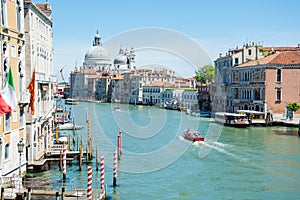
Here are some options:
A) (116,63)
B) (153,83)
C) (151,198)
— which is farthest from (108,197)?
(116,63)

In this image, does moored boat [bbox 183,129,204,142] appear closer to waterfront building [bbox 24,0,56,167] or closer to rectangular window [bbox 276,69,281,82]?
waterfront building [bbox 24,0,56,167]

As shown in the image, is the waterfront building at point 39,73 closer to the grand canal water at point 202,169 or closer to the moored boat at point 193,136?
the grand canal water at point 202,169

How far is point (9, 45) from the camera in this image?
26.0 ft

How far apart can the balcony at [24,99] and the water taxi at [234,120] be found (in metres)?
14.0

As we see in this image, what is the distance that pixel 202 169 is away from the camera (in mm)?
11312

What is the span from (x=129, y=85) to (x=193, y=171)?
43342 millimetres

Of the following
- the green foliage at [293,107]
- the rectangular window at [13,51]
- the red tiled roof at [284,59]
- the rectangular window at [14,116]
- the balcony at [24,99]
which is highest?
the red tiled roof at [284,59]

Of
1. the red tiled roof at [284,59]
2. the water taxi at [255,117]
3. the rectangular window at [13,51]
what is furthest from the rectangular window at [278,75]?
the rectangular window at [13,51]

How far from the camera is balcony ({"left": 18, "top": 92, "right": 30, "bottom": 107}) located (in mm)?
8648

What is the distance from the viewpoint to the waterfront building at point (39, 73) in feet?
31.3

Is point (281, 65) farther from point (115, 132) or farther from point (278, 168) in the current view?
point (278, 168)

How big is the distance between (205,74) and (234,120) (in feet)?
70.5

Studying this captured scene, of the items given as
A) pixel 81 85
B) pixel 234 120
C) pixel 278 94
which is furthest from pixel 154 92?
pixel 234 120

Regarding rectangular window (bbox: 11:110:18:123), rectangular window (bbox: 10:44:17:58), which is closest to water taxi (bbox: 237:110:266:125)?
rectangular window (bbox: 11:110:18:123)
